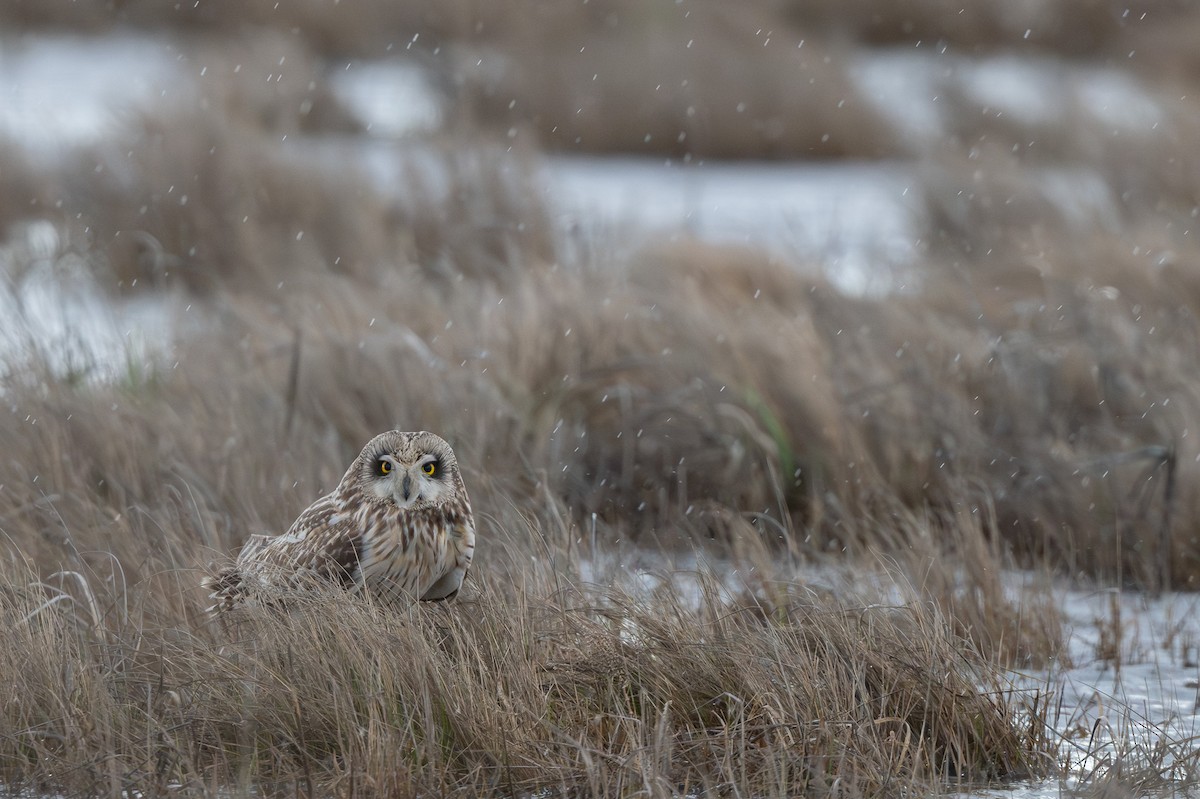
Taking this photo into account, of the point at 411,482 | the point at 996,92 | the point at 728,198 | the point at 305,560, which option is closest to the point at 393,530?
the point at 411,482

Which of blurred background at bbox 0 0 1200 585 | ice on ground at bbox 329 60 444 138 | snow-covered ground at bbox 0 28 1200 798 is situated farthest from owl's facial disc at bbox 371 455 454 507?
ice on ground at bbox 329 60 444 138

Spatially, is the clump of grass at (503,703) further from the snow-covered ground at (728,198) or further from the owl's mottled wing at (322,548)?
the snow-covered ground at (728,198)

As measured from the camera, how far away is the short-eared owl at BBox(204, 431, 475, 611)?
9.68ft

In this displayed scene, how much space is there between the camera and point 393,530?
9.69 feet

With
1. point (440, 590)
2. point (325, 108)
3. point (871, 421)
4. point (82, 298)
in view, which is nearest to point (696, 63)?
point (325, 108)

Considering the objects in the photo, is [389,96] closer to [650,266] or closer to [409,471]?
[650,266]

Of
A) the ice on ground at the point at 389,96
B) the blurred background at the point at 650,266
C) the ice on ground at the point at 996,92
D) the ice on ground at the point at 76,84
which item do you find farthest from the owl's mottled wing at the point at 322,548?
the ice on ground at the point at 996,92

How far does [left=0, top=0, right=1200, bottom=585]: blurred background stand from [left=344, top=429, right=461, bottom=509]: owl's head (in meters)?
1.14

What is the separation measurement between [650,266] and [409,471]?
4.13 meters

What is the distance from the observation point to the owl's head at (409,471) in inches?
115

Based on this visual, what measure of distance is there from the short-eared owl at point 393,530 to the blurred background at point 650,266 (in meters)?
0.96

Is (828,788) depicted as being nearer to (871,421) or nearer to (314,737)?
(314,737)

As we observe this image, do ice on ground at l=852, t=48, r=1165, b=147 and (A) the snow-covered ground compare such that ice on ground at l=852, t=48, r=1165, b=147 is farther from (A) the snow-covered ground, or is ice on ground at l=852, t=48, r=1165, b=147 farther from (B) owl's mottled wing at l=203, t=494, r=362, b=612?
(B) owl's mottled wing at l=203, t=494, r=362, b=612

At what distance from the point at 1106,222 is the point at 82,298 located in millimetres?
5069
